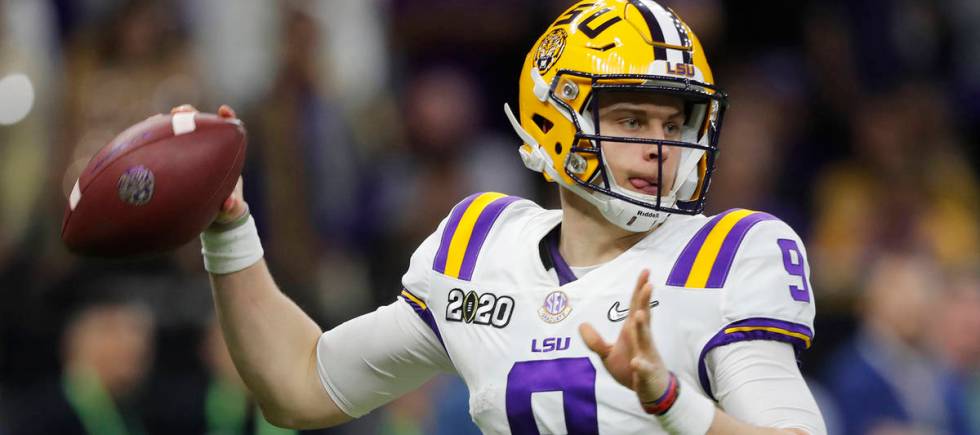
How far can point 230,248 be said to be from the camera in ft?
10.7

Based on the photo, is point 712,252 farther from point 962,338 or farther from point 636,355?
point 962,338

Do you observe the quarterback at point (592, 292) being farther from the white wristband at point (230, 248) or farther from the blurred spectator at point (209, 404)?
the blurred spectator at point (209, 404)

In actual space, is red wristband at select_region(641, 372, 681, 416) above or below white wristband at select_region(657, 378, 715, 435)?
above

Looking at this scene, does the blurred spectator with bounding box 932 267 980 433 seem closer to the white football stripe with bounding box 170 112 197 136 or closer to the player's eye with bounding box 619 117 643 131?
the player's eye with bounding box 619 117 643 131

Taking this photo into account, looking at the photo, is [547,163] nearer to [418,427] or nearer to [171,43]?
[418,427]

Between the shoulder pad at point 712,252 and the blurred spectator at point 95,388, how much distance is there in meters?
3.11

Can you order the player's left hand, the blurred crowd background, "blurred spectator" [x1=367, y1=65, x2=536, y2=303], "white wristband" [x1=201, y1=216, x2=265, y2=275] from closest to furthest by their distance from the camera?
the player's left hand < "white wristband" [x1=201, y1=216, x2=265, y2=275] < the blurred crowd background < "blurred spectator" [x1=367, y1=65, x2=536, y2=303]

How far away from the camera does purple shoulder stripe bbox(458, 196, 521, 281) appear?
10.3ft

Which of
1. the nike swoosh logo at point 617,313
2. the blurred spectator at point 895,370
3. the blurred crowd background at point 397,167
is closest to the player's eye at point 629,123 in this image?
the nike swoosh logo at point 617,313

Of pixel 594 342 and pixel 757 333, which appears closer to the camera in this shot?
pixel 594 342

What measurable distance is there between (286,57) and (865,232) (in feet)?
8.89

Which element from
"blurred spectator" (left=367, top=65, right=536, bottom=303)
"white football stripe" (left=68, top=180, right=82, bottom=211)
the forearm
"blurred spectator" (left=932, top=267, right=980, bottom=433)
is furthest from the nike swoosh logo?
"blurred spectator" (left=932, top=267, right=980, bottom=433)

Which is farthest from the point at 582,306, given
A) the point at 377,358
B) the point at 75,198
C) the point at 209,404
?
the point at 209,404

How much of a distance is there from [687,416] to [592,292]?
0.44 metres
